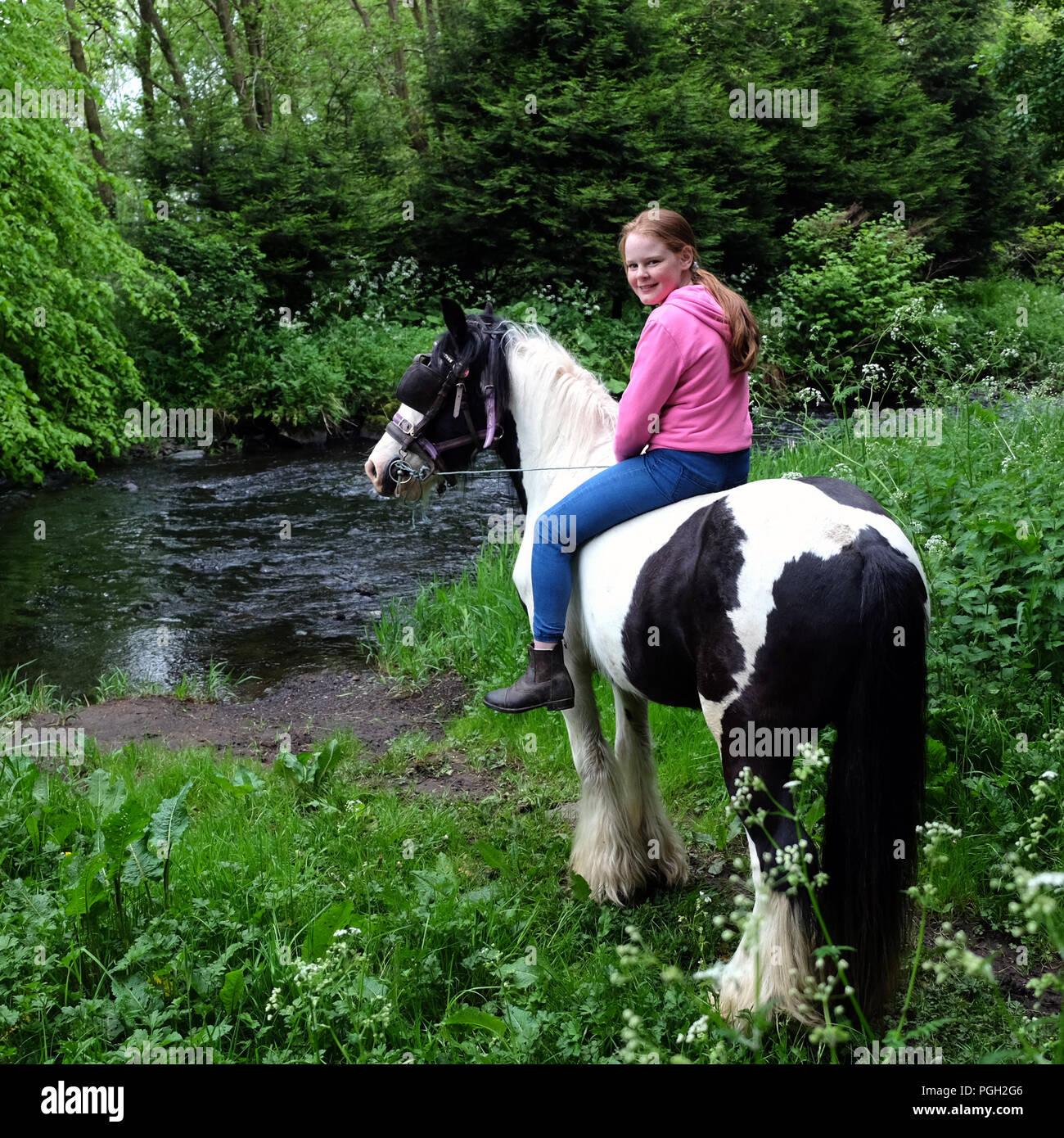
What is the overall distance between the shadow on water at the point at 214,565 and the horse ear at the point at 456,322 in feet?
12.8

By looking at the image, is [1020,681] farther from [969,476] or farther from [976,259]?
[976,259]

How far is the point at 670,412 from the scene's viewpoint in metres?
3.33

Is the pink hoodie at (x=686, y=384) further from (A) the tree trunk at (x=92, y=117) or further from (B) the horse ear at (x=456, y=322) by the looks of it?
(A) the tree trunk at (x=92, y=117)

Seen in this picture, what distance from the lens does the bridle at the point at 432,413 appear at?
3.85 m

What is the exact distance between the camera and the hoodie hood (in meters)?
3.27

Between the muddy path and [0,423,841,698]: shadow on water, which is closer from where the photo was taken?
the muddy path

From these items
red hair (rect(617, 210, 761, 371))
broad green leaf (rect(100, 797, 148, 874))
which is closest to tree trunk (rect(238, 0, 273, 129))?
red hair (rect(617, 210, 761, 371))

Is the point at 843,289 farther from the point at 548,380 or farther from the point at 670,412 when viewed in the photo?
the point at 670,412

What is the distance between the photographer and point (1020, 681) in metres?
4.10

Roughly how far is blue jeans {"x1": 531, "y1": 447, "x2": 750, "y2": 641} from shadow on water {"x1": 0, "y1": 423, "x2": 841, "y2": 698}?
8.61ft

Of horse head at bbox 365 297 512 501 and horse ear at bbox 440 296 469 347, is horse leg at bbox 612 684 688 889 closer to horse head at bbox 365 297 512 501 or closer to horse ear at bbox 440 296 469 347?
horse head at bbox 365 297 512 501

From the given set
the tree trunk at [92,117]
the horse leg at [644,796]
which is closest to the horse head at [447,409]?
the horse leg at [644,796]
